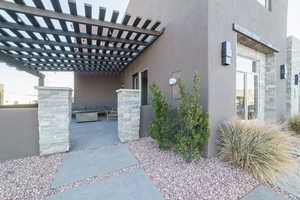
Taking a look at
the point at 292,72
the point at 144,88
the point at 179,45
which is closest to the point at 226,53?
the point at 179,45

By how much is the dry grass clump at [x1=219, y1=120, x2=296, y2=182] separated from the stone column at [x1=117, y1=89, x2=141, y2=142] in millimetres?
2551

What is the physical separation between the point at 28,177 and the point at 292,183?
4634 mm

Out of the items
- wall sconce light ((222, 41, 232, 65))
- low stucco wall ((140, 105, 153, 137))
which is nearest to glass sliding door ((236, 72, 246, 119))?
wall sconce light ((222, 41, 232, 65))

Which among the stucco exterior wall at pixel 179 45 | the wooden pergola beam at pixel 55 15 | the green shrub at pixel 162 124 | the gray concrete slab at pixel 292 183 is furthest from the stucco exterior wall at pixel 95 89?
the gray concrete slab at pixel 292 183

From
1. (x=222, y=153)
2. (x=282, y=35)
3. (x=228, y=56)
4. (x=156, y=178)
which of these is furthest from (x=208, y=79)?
(x=282, y=35)

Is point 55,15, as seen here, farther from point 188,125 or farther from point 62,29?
point 188,125

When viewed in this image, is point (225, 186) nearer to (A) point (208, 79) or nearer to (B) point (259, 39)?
(A) point (208, 79)

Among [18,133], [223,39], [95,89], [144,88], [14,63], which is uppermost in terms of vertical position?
[14,63]

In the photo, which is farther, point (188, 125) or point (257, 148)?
point (188, 125)

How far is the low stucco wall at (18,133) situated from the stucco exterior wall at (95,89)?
24.7 feet

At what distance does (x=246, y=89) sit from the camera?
13.9 ft

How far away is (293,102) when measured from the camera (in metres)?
5.61

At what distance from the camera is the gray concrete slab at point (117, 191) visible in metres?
1.77

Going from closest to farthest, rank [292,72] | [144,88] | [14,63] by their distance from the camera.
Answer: [292,72]
[14,63]
[144,88]
